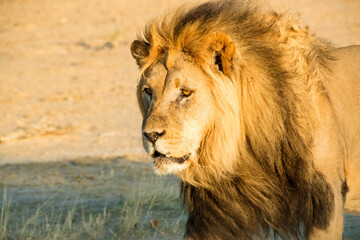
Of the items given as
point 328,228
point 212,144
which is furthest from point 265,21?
point 328,228

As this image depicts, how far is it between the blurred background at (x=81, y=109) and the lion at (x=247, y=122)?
1.70 feet

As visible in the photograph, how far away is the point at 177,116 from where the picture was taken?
11.9 ft

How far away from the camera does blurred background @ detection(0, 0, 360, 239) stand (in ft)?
19.3

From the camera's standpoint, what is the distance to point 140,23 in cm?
1541

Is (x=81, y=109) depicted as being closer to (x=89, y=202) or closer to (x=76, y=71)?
(x=76, y=71)

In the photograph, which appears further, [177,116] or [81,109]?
[81,109]

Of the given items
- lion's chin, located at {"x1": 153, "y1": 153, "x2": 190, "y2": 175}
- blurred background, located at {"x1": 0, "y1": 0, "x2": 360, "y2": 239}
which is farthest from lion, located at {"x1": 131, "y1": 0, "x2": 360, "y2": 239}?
blurred background, located at {"x1": 0, "y1": 0, "x2": 360, "y2": 239}

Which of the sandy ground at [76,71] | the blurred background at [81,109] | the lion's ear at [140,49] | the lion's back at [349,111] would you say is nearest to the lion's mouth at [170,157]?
the lion's ear at [140,49]

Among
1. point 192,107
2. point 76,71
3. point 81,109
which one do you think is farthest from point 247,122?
point 76,71

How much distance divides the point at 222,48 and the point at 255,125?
479 mm

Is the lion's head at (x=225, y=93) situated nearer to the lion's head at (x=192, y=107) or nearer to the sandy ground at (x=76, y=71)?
the lion's head at (x=192, y=107)

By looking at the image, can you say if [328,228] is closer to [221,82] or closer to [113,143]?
[221,82]

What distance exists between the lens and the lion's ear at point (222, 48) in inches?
142

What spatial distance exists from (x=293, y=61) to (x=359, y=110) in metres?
0.60
